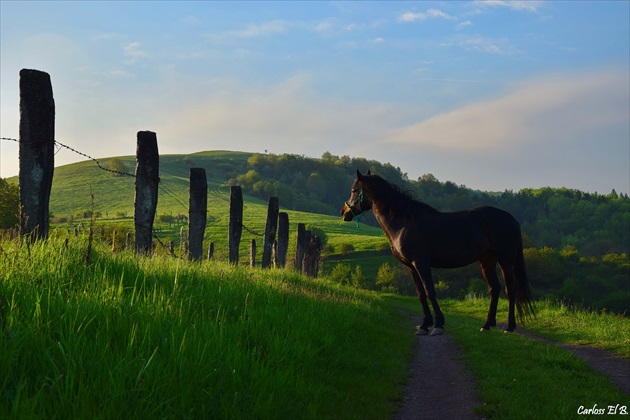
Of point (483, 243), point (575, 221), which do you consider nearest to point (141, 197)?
point (483, 243)

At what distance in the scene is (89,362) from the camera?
13.8 feet

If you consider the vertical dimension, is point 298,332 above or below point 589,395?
above

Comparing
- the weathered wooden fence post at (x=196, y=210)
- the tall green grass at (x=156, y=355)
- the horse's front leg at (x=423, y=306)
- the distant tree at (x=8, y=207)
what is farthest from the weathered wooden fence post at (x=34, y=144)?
the distant tree at (x=8, y=207)

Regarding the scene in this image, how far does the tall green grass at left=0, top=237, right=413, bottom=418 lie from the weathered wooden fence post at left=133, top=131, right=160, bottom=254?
2382mm

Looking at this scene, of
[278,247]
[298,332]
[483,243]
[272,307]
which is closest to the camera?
[298,332]

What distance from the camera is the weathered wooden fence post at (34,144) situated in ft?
26.4

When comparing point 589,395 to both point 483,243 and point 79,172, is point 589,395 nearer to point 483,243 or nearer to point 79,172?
point 483,243

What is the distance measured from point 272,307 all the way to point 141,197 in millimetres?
4334

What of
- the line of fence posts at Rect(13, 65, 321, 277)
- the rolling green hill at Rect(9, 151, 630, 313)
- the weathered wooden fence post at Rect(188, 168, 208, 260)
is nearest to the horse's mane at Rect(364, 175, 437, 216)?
the weathered wooden fence post at Rect(188, 168, 208, 260)

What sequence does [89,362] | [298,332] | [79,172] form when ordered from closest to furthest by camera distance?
[89,362] → [298,332] → [79,172]

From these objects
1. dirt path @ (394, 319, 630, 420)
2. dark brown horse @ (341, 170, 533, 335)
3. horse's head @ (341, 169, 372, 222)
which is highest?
horse's head @ (341, 169, 372, 222)

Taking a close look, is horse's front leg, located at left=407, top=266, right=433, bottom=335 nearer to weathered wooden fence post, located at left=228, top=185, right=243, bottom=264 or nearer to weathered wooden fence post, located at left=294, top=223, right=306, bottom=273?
weathered wooden fence post, located at left=228, top=185, right=243, bottom=264

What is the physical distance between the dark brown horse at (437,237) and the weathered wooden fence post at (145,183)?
471 centimetres

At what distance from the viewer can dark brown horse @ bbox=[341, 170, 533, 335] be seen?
39.8 ft
